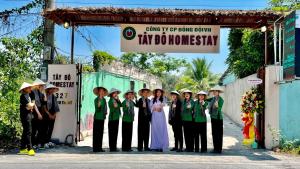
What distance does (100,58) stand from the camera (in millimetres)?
24188

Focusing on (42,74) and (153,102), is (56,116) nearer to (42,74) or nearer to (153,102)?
(42,74)

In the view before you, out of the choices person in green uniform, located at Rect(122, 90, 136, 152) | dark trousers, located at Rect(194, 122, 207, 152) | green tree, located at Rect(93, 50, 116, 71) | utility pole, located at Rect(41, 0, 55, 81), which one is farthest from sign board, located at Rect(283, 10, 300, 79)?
green tree, located at Rect(93, 50, 116, 71)

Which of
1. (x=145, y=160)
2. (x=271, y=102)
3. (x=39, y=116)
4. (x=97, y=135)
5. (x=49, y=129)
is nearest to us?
(x=145, y=160)

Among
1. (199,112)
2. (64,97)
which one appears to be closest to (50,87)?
(64,97)

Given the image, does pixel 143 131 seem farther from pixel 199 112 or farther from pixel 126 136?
pixel 199 112

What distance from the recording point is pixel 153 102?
12.9 meters

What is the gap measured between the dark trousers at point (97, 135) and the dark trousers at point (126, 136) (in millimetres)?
575

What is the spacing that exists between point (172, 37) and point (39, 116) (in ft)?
14.3

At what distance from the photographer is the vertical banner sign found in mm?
13922

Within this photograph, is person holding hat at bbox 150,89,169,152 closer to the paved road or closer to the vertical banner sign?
the paved road

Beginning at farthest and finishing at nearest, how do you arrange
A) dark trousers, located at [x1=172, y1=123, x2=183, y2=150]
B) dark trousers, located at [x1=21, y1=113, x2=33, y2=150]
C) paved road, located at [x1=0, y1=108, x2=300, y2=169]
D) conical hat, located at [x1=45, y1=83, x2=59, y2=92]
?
conical hat, located at [x1=45, y1=83, x2=59, y2=92], dark trousers, located at [x1=172, y1=123, x2=183, y2=150], dark trousers, located at [x1=21, y1=113, x2=33, y2=150], paved road, located at [x1=0, y1=108, x2=300, y2=169]

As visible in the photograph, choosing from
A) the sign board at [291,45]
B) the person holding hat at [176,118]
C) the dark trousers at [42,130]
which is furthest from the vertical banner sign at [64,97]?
the sign board at [291,45]

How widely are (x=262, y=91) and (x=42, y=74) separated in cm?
631

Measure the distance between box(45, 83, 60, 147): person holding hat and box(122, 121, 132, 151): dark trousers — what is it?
6.31ft
